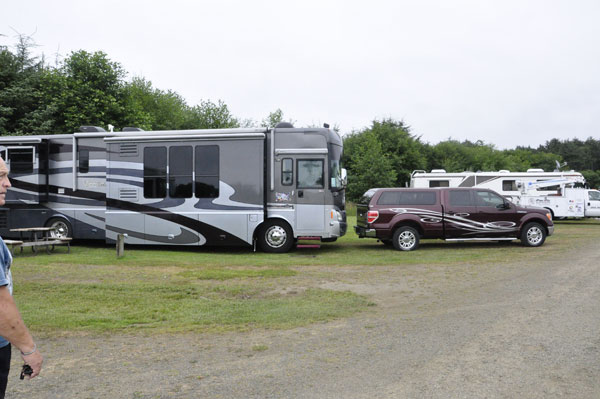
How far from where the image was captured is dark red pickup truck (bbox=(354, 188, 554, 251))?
49.1 ft

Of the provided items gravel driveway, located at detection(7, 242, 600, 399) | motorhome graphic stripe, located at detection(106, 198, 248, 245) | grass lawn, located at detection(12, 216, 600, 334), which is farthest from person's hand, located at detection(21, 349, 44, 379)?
motorhome graphic stripe, located at detection(106, 198, 248, 245)

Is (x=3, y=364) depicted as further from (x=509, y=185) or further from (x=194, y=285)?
(x=509, y=185)

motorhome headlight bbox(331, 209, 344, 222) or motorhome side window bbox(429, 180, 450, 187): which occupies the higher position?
motorhome side window bbox(429, 180, 450, 187)

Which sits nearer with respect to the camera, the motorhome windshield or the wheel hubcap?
the motorhome windshield

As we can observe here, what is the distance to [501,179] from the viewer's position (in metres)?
27.2

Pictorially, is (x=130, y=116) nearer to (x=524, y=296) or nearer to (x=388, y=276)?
(x=388, y=276)

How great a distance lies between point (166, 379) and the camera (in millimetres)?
4453

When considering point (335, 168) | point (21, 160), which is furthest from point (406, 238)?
point (21, 160)

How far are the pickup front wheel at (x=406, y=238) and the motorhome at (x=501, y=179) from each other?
1379 centimetres

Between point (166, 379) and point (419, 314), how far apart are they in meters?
3.77

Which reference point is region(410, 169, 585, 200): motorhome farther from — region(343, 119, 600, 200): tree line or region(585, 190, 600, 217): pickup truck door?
region(343, 119, 600, 200): tree line

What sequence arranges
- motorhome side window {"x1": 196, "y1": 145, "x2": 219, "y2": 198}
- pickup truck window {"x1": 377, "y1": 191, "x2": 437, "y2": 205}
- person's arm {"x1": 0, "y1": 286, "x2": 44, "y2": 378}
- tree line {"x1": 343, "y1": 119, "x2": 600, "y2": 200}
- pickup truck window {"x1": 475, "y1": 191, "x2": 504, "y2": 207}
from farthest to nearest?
tree line {"x1": 343, "y1": 119, "x2": 600, "y2": 200}
pickup truck window {"x1": 475, "y1": 191, "x2": 504, "y2": 207}
pickup truck window {"x1": 377, "y1": 191, "x2": 437, "y2": 205}
motorhome side window {"x1": 196, "y1": 145, "x2": 219, "y2": 198}
person's arm {"x1": 0, "y1": 286, "x2": 44, "y2": 378}

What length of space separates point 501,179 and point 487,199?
42.9 feet

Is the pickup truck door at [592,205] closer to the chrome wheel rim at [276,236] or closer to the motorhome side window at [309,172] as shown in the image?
the motorhome side window at [309,172]
